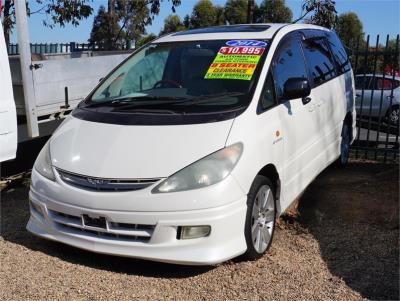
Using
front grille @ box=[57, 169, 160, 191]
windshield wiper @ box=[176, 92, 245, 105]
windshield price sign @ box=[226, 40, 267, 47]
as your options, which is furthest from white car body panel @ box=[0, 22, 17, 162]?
windshield price sign @ box=[226, 40, 267, 47]

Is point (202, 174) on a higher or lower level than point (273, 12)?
lower

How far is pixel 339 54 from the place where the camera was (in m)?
6.51

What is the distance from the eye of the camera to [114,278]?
3.70 metres

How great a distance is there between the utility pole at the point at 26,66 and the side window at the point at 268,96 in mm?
2709

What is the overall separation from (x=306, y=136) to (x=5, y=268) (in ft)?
9.40

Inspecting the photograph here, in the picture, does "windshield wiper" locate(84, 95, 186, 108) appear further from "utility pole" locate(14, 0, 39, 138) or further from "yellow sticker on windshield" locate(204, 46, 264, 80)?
"utility pole" locate(14, 0, 39, 138)

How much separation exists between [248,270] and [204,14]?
2976 cm

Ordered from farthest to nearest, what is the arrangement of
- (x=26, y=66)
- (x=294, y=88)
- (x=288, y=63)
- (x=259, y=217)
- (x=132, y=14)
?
(x=132, y=14) → (x=26, y=66) → (x=288, y=63) → (x=294, y=88) → (x=259, y=217)

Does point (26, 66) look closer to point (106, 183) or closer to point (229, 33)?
point (229, 33)

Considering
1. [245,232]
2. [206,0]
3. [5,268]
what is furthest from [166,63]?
[206,0]

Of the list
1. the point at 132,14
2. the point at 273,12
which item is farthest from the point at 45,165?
the point at 273,12

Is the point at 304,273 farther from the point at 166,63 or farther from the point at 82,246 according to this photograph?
the point at 166,63

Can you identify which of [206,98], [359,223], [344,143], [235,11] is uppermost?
[235,11]

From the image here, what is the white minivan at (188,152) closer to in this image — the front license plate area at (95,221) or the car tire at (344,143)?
the front license plate area at (95,221)
